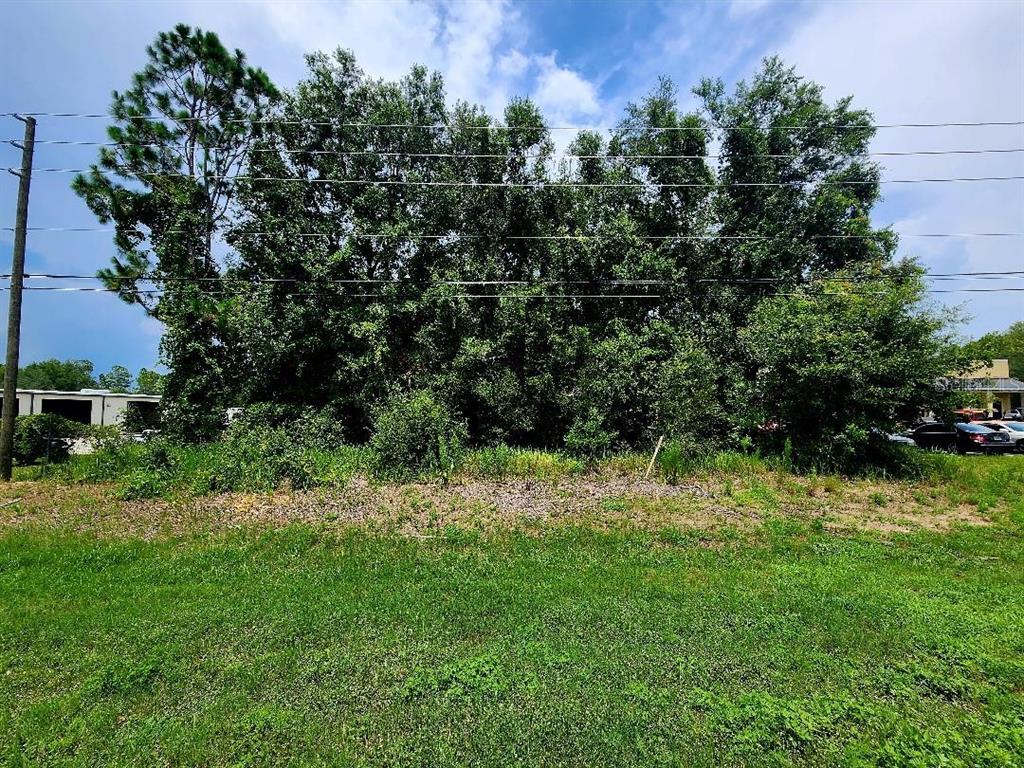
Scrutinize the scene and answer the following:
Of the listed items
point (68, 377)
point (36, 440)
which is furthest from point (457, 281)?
point (68, 377)

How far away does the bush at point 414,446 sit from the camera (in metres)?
11.8

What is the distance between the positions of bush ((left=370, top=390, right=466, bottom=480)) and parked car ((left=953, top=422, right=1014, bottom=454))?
2296 centimetres

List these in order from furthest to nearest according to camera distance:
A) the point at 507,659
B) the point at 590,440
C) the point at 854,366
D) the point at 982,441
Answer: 1. the point at 982,441
2. the point at 590,440
3. the point at 854,366
4. the point at 507,659

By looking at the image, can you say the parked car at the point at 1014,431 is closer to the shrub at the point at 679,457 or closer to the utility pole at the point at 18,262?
the shrub at the point at 679,457

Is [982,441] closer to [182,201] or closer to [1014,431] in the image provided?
[1014,431]

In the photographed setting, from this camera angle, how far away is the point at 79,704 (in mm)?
3266

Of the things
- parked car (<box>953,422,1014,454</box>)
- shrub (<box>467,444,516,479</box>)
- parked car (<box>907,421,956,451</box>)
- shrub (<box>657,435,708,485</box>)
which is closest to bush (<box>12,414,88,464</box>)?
shrub (<box>467,444,516,479</box>)

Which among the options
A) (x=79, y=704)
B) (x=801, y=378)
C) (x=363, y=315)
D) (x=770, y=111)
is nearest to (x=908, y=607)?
(x=79, y=704)

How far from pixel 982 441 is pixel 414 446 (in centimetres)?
2502

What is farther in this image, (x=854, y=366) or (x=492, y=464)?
(x=854, y=366)

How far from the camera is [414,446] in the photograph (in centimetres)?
1215

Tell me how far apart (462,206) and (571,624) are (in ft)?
56.2

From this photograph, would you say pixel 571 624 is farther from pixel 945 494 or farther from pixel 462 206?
pixel 462 206

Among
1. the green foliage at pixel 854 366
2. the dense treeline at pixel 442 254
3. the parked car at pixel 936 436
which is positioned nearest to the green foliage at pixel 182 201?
the dense treeline at pixel 442 254
